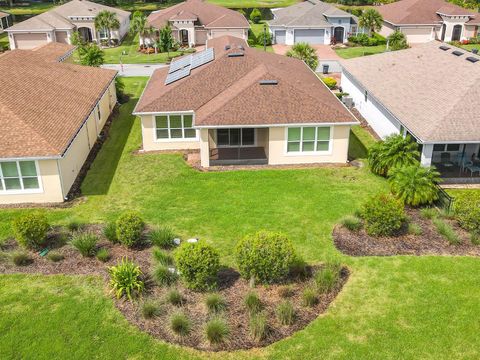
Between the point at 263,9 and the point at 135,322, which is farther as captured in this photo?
the point at 263,9

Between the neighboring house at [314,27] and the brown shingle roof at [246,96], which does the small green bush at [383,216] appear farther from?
the neighboring house at [314,27]

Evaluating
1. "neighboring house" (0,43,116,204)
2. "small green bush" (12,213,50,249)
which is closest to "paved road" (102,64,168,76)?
"neighboring house" (0,43,116,204)

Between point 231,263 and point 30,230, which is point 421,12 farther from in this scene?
point 30,230

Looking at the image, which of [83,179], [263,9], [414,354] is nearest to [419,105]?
[414,354]

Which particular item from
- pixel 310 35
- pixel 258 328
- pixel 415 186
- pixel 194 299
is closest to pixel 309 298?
pixel 258 328

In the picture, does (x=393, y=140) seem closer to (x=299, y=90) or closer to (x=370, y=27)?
(x=299, y=90)

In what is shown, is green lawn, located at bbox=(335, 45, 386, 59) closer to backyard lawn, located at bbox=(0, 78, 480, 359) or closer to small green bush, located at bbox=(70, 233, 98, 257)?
backyard lawn, located at bbox=(0, 78, 480, 359)

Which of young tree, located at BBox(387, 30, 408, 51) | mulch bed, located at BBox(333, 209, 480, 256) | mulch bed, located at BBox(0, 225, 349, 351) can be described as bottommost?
mulch bed, located at BBox(333, 209, 480, 256)
